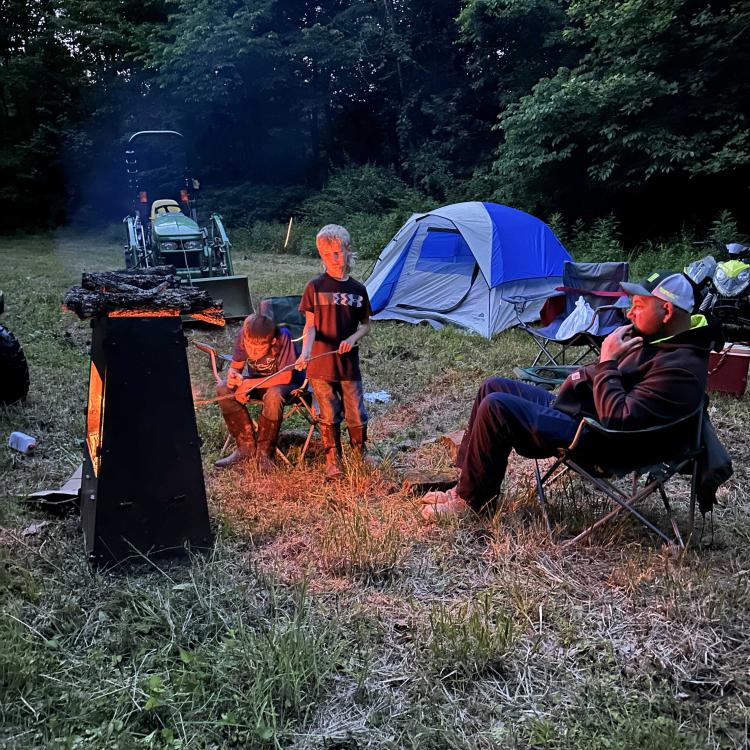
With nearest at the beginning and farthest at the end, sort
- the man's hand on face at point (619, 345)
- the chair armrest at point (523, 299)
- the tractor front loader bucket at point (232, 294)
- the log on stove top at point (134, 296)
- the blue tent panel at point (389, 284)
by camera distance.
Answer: the log on stove top at point (134, 296)
the man's hand on face at point (619, 345)
the chair armrest at point (523, 299)
the tractor front loader bucket at point (232, 294)
the blue tent panel at point (389, 284)

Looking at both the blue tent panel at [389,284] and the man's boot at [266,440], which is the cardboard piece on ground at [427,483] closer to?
the man's boot at [266,440]

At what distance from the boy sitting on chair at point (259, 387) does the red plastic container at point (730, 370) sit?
9.84 ft

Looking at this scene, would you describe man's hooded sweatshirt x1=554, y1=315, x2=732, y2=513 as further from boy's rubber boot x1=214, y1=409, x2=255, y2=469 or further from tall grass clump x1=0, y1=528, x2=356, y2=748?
boy's rubber boot x1=214, y1=409, x2=255, y2=469

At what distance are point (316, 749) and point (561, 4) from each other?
1552 cm

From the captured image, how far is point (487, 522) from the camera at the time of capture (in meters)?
2.76

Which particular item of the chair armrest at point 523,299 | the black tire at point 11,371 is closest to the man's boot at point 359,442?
the black tire at point 11,371

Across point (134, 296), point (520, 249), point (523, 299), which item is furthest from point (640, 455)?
point (520, 249)

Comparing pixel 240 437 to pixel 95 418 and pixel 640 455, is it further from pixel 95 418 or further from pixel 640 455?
pixel 640 455

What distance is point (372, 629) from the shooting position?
2.14 metres

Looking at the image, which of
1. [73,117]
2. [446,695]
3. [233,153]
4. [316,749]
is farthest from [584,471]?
[73,117]

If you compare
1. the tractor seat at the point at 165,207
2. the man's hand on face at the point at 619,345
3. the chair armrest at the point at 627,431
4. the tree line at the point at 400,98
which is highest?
the tree line at the point at 400,98

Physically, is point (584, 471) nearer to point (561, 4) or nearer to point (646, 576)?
point (646, 576)

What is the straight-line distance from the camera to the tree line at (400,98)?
33.6 ft

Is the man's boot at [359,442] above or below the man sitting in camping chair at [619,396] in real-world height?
below
